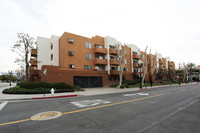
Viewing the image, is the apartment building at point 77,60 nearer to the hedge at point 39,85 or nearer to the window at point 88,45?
the window at point 88,45

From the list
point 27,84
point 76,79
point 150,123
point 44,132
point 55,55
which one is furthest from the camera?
point 55,55

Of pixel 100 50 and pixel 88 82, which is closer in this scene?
pixel 88 82

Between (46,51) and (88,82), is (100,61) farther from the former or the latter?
(46,51)

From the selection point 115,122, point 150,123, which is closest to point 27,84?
point 115,122

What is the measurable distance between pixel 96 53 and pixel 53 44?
40.1 ft

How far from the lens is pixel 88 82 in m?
24.2

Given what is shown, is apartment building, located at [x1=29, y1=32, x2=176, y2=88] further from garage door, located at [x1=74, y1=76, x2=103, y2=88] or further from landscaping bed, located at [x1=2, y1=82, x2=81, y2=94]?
landscaping bed, located at [x1=2, y1=82, x2=81, y2=94]

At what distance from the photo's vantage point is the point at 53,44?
26516mm

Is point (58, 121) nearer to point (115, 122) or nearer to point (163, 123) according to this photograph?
point (115, 122)

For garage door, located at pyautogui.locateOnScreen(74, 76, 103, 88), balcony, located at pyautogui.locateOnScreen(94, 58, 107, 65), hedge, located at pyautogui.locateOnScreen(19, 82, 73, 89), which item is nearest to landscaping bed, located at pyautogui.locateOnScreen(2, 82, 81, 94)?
hedge, located at pyautogui.locateOnScreen(19, 82, 73, 89)

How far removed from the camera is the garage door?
22731mm

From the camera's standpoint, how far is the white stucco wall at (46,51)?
26375 millimetres

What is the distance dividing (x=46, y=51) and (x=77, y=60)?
37.2ft

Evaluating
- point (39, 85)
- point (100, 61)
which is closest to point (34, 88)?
point (39, 85)
